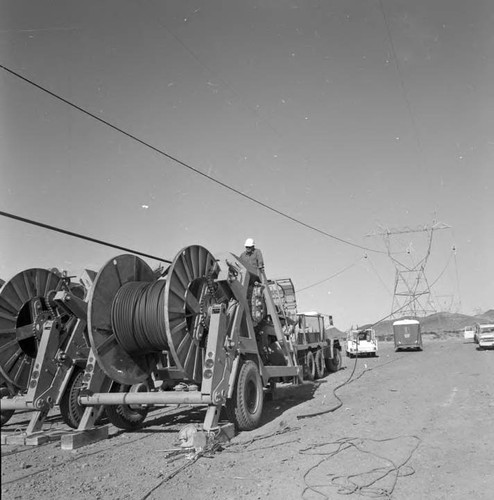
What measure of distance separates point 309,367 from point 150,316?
11.5 m

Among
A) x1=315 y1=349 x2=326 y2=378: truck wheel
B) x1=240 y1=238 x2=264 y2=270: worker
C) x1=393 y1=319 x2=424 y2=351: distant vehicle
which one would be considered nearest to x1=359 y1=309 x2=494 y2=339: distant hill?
x1=393 y1=319 x2=424 y2=351: distant vehicle

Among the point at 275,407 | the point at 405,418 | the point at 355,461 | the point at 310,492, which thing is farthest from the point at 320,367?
the point at 310,492

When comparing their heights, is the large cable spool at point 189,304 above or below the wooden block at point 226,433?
above

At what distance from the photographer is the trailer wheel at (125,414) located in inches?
378

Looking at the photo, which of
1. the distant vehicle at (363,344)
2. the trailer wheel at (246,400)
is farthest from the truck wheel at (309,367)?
the distant vehicle at (363,344)

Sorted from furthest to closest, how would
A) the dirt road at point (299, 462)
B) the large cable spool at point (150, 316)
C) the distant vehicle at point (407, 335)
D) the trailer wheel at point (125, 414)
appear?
the distant vehicle at point (407, 335), the trailer wheel at point (125, 414), the large cable spool at point (150, 316), the dirt road at point (299, 462)

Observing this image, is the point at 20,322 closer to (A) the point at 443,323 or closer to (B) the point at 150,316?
(B) the point at 150,316

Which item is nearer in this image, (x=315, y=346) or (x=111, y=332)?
(x=111, y=332)

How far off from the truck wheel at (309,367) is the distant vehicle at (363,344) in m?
16.3

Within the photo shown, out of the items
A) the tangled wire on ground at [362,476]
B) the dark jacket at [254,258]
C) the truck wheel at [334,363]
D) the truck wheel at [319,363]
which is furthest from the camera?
the truck wheel at [334,363]

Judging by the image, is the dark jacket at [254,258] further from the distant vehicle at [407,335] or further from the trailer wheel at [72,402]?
the distant vehicle at [407,335]

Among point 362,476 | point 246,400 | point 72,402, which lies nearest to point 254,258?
point 246,400

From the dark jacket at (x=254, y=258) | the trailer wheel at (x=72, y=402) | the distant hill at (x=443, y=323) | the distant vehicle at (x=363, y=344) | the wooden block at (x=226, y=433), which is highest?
the distant hill at (x=443, y=323)

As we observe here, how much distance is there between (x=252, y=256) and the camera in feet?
38.4
